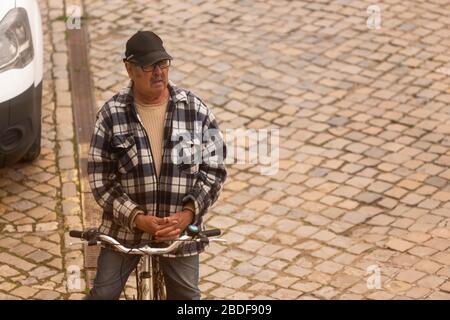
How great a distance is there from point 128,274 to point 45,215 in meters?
2.31

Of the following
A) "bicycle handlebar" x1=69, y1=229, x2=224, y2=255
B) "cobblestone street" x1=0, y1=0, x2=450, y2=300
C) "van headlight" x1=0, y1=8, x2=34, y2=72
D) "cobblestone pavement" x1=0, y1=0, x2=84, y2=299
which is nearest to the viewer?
"bicycle handlebar" x1=69, y1=229, x2=224, y2=255

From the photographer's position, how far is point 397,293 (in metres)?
7.28

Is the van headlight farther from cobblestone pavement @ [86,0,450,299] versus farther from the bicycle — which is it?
the bicycle

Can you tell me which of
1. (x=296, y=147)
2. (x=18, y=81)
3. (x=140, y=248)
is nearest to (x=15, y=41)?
(x=18, y=81)

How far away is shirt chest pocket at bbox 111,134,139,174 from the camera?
5.81m

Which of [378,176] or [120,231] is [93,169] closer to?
[120,231]

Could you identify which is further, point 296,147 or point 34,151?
point 296,147

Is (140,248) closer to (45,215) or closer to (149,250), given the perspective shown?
(149,250)

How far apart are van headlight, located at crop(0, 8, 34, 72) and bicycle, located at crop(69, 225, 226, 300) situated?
2.46 metres

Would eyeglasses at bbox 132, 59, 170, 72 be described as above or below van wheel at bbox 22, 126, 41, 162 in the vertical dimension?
above

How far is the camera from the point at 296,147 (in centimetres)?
900

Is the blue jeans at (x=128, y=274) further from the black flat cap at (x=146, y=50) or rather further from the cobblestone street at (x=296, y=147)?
the cobblestone street at (x=296, y=147)

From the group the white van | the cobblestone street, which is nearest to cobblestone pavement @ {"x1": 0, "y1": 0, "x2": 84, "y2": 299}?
the cobblestone street

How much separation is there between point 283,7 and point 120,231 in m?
5.67
